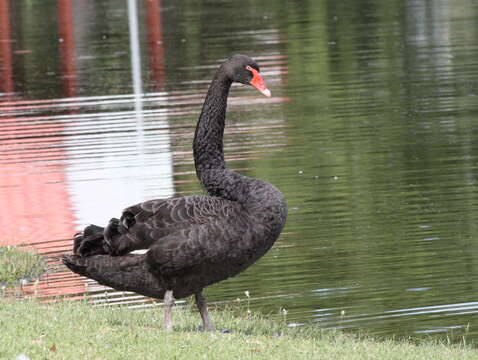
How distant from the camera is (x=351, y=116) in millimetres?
23375

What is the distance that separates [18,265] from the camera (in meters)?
13.8

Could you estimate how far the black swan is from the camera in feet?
31.4

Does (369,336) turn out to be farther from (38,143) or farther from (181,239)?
(38,143)

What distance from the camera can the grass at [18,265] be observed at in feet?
44.8

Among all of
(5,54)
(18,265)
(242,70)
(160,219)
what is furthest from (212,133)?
(5,54)

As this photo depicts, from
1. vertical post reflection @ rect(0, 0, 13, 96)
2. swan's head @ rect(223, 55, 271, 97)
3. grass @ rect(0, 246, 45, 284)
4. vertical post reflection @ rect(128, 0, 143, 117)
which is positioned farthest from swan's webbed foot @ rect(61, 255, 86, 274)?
vertical post reflection @ rect(0, 0, 13, 96)

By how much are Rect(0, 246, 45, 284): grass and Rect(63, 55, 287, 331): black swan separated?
12.2 feet

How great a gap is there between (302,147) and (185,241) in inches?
446

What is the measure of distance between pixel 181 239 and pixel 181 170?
9.92 metres

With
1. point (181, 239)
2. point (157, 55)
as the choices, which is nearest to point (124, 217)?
point (181, 239)

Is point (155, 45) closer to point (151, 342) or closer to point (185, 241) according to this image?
point (185, 241)

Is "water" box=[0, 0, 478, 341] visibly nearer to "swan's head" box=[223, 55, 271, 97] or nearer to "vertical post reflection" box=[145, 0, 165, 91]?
"vertical post reflection" box=[145, 0, 165, 91]

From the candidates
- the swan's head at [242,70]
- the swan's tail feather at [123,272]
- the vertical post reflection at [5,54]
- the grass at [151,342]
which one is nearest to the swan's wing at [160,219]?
the swan's tail feather at [123,272]

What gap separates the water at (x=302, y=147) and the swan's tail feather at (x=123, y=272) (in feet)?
7.94
